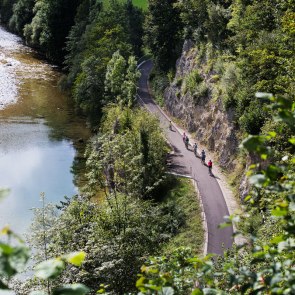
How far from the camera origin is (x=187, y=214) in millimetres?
33719

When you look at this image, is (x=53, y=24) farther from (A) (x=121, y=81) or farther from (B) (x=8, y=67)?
(A) (x=121, y=81)

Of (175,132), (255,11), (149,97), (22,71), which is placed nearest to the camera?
(255,11)

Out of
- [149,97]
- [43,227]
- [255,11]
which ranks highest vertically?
[255,11]

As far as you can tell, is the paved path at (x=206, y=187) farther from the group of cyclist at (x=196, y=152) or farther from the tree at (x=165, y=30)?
the tree at (x=165, y=30)

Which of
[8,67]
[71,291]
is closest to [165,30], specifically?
[8,67]

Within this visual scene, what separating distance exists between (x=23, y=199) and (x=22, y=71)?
121 ft

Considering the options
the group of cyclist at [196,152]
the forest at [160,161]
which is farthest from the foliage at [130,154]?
the group of cyclist at [196,152]

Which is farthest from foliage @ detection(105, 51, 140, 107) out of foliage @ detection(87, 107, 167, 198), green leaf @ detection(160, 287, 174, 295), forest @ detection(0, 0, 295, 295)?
green leaf @ detection(160, 287, 174, 295)

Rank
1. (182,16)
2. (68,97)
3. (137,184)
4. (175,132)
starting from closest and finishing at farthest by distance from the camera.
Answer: (137,184) → (175,132) → (182,16) → (68,97)

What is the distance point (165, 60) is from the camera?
60500 mm

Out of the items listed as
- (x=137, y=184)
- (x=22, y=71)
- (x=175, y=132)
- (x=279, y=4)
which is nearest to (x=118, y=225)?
(x=137, y=184)

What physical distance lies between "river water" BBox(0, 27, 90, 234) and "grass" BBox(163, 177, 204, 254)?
9476mm

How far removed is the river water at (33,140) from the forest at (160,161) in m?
2.45

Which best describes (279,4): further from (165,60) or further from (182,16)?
(165,60)
